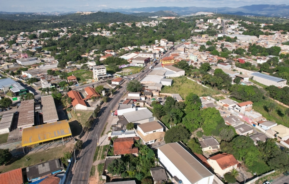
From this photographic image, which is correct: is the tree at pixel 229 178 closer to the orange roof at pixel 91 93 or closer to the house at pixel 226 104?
the house at pixel 226 104

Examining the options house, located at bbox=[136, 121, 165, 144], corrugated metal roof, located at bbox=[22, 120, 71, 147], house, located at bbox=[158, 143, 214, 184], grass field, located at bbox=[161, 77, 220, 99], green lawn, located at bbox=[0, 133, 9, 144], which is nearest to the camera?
house, located at bbox=[158, 143, 214, 184]

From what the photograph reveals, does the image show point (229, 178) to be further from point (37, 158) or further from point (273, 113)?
point (273, 113)

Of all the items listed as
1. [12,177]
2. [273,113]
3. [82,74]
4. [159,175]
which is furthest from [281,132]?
[82,74]

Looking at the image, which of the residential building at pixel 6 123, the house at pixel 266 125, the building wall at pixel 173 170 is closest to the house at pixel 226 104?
the house at pixel 266 125

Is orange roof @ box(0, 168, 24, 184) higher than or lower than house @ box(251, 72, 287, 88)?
lower

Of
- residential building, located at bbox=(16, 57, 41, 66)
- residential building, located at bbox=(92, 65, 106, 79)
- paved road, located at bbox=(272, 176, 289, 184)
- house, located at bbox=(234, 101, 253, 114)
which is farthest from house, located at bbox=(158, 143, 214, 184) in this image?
residential building, located at bbox=(16, 57, 41, 66)

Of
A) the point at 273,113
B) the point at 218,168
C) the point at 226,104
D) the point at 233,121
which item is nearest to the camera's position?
the point at 218,168

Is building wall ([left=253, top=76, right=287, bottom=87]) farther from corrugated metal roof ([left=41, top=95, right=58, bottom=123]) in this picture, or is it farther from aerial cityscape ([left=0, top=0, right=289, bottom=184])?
corrugated metal roof ([left=41, top=95, right=58, bottom=123])

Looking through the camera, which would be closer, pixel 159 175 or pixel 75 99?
pixel 159 175
